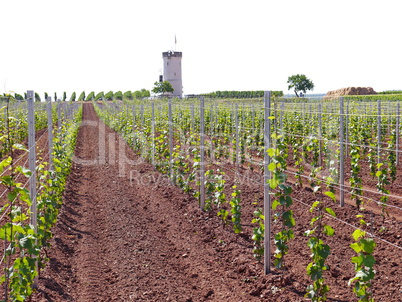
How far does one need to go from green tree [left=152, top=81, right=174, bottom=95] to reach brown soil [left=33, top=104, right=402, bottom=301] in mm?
60110

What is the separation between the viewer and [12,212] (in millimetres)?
3576

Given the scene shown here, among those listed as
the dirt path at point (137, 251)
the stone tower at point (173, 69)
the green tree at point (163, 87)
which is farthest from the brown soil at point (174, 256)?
the stone tower at point (173, 69)

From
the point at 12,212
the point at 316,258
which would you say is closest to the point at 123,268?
the point at 12,212

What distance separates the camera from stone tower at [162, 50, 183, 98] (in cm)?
7238

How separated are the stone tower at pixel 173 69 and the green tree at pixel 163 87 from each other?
7.64 ft

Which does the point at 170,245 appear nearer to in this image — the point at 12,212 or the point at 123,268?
the point at 123,268

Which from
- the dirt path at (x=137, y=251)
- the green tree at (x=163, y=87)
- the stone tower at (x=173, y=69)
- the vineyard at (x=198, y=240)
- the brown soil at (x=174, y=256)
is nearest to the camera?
the vineyard at (x=198, y=240)

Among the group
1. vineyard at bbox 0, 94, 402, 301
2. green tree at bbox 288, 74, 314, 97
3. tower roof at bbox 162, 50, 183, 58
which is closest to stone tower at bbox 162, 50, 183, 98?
tower roof at bbox 162, 50, 183, 58

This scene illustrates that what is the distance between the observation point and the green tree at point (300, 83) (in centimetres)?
7544

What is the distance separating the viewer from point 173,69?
7288 centimetres

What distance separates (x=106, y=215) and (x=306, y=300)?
411 centimetres

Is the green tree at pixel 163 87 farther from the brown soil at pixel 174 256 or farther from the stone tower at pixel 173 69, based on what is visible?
the brown soil at pixel 174 256

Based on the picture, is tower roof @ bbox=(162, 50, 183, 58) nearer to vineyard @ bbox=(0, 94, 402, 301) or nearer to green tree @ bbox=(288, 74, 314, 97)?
green tree @ bbox=(288, 74, 314, 97)

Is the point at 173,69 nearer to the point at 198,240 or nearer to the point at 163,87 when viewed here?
the point at 163,87
